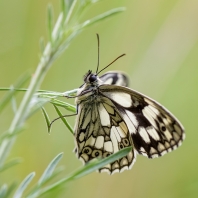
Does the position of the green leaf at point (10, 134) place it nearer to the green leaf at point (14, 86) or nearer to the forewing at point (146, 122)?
the green leaf at point (14, 86)

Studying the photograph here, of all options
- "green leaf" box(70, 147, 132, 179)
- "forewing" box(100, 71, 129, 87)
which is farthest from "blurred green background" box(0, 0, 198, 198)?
"green leaf" box(70, 147, 132, 179)

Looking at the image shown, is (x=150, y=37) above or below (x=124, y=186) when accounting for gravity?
above

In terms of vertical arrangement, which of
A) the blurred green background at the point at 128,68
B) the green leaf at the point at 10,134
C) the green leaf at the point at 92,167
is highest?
the blurred green background at the point at 128,68

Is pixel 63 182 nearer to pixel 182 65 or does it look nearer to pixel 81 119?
pixel 81 119

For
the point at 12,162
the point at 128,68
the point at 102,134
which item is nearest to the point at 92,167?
the point at 12,162

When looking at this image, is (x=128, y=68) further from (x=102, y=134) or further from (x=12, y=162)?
(x=12, y=162)

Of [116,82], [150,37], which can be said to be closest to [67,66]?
[150,37]

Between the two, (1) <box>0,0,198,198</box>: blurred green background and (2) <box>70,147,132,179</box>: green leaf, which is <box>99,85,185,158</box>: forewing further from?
(1) <box>0,0,198,198</box>: blurred green background

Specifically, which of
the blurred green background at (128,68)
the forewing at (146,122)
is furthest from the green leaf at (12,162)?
the blurred green background at (128,68)
